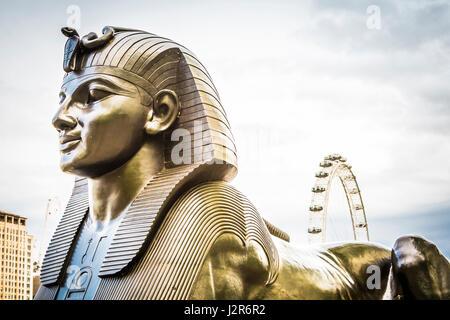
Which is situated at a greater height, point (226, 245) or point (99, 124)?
point (99, 124)

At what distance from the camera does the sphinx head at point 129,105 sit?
462 cm

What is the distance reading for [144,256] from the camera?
4.25 m

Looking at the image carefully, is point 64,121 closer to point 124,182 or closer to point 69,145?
point 69,145

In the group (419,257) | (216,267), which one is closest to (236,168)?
(216,267)

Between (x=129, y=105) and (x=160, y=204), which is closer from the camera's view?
(x=160, y=204)

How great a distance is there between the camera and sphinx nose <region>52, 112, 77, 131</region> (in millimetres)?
4703

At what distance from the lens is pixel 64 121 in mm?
4711

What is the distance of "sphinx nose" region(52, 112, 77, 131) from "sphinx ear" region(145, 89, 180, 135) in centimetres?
61

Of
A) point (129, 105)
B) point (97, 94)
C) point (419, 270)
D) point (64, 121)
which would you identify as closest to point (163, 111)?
point (129, 105)

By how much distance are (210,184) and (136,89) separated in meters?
1.03

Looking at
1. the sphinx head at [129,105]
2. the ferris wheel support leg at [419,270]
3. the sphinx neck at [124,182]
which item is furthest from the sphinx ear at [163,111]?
the ferris wheel support leg at [419,270]

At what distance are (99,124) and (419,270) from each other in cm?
299
